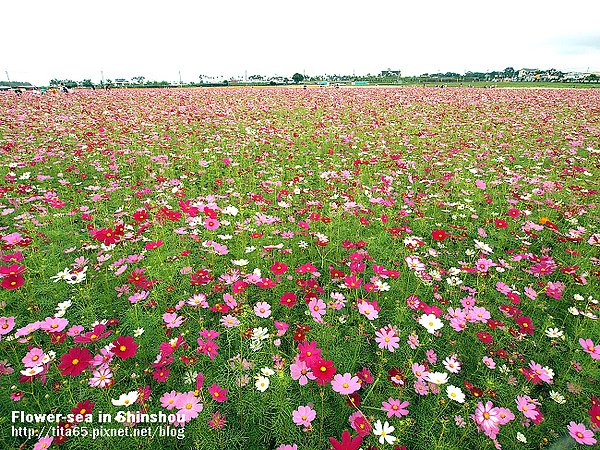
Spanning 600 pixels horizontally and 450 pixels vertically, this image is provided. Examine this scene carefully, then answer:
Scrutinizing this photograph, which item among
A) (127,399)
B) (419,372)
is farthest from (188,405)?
(419,372)

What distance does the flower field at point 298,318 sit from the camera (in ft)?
4.76

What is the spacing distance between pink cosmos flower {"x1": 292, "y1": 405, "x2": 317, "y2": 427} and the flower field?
20 mm

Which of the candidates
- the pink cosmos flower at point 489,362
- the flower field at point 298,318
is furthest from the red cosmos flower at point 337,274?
the pink cosmos flower at point 489,362

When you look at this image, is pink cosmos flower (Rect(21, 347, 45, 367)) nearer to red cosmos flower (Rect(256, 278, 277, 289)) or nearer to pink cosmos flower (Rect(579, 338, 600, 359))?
red cosmos flower (Rect(256, 278, 277, 289))

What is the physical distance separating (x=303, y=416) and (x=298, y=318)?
0.83m

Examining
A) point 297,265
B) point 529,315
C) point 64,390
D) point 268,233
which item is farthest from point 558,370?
point 64,390

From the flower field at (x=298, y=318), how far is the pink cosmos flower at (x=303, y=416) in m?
0.02

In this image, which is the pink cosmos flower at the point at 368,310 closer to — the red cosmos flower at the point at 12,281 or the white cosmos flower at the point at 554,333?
the white cosmos flower at the point at 554,333

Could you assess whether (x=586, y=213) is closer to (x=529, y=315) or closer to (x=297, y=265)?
(x=529, y=315)

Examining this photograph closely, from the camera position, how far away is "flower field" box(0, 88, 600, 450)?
1.45m

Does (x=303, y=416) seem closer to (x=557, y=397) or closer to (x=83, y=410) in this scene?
(x=83, y=410)

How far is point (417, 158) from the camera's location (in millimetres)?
5539

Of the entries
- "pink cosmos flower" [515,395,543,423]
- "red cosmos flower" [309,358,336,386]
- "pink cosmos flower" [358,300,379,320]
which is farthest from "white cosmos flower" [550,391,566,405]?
"red cosmos flower" [309,358,336,386]

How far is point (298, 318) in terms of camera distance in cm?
219
